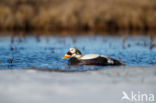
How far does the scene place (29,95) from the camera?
4.46 meters

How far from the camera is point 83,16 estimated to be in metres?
26.6

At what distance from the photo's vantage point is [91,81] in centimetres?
526

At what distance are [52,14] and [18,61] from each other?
17.8 metres

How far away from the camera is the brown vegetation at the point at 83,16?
1039 inches

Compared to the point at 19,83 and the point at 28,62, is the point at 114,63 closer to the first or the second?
the point at 28,62

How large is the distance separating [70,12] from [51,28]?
2656 millimetres

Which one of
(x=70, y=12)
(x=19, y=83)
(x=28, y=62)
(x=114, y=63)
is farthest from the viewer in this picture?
(x=70, y=12)

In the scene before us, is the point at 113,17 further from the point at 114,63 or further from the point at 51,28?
the point at 114,63

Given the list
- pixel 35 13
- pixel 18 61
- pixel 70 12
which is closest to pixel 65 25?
pixel 70 12

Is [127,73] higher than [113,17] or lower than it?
lower

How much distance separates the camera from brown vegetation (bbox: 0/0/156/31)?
26391mm

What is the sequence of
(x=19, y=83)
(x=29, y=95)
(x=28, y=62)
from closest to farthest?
1. (x=29, y=95)
2. (x=19, y=83)
3. (x=28, y=62)

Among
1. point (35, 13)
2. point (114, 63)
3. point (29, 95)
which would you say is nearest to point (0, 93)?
point (29, 95)

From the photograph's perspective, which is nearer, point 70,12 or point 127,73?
point 127,73
